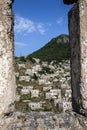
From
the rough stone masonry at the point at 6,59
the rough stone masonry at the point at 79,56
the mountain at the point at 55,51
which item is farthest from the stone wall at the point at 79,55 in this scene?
the mountain at the point at 55,51

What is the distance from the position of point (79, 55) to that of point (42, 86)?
57.8 meters

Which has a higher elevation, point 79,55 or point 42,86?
point 79,55

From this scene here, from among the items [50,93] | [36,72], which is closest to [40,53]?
[36,72]

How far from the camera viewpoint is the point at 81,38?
22.2ft

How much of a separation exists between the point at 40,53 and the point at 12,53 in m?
95.3

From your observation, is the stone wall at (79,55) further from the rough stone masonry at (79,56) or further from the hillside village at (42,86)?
the hillside village at (42,86)

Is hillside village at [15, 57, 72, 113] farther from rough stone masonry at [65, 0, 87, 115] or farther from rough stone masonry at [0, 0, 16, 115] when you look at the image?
rough stone masonry at [0, 0, 16, 115]

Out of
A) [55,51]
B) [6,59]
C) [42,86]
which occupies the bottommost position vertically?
[42,86]

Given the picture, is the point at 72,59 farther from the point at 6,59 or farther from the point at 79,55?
the point at 6,59

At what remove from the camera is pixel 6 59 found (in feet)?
21.4

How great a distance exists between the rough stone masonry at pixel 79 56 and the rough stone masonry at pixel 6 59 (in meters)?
1.32

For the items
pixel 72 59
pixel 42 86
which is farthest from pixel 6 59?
pixel 42 86

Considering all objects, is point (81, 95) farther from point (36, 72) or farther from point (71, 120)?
point (36, 72)

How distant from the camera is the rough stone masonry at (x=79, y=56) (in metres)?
6.72
